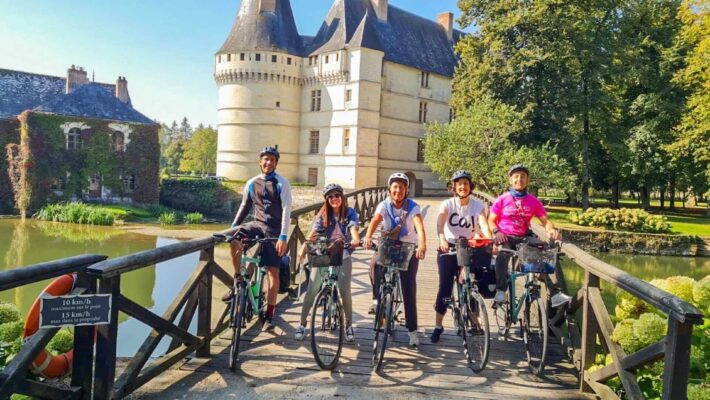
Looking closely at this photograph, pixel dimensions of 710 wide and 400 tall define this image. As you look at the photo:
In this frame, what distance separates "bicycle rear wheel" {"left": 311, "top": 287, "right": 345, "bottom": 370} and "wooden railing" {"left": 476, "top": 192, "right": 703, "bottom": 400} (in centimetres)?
198

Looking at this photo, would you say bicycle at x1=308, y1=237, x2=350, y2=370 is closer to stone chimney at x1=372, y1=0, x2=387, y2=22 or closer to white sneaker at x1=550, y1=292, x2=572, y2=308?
white sneaker at x1=550, y1=292, x2=572, y2=308

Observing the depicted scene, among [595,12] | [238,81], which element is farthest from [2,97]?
[595,12]

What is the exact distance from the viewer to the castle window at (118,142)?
33.6 meters

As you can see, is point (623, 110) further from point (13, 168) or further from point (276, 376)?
point (13, 168)

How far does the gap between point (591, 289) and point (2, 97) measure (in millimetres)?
40887

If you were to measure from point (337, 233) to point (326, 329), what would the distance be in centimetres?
91

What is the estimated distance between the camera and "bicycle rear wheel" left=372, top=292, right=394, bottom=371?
14.0ft

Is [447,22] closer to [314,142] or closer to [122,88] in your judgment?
[314,142]

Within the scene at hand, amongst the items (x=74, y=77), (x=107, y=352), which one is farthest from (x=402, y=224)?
(x=74, y=77)

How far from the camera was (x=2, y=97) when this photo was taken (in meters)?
34.8

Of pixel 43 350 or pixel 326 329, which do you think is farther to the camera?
pixel 326 329

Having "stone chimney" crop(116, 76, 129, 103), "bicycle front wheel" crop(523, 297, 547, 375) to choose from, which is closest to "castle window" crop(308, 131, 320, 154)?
"stone chimney" crop(116, 76, 129, 103)

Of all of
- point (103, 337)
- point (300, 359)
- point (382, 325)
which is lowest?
point (300, 359)

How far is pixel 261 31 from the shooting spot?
37.8m
